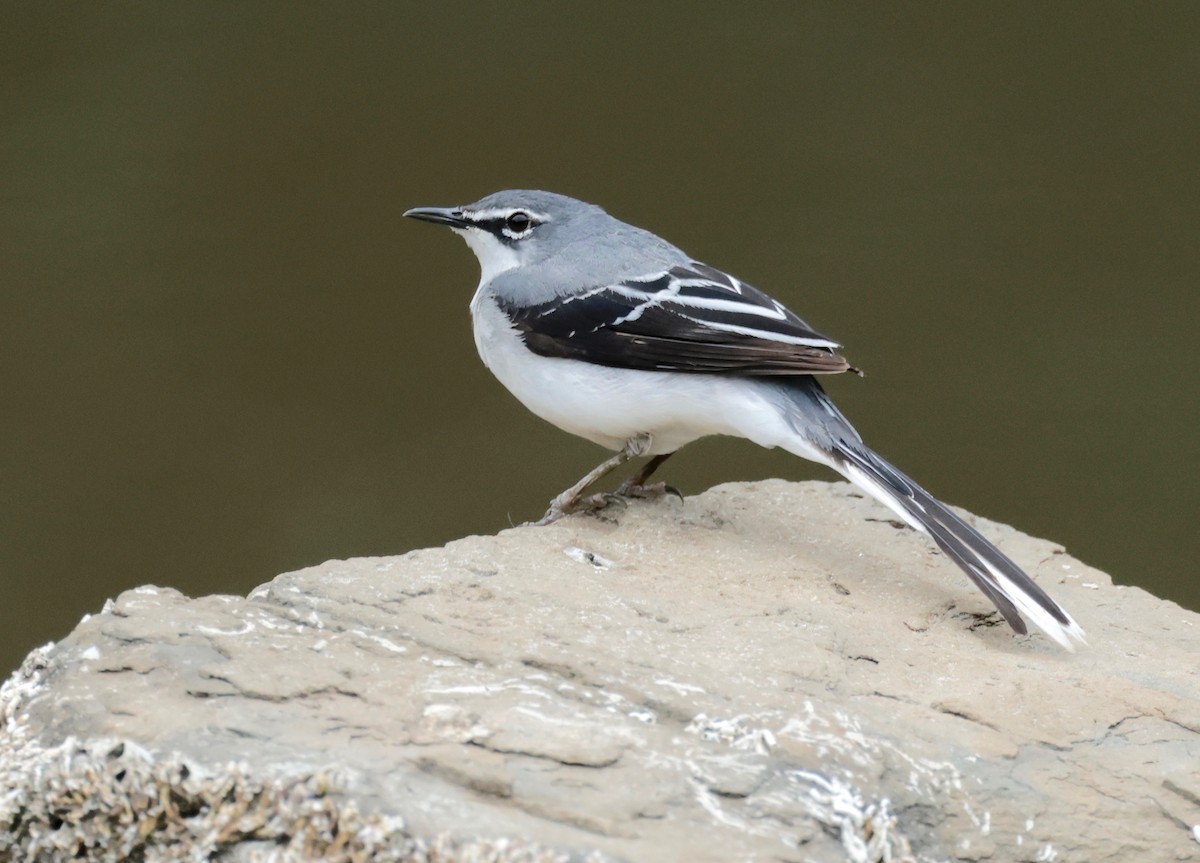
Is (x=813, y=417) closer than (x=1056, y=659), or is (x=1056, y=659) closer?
(x=1056, y=659)

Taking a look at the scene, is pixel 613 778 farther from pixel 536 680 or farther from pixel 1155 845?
pixel 1155 845

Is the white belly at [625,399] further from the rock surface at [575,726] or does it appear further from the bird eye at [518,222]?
the rock surface at [575,726]

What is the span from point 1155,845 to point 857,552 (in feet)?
5.13

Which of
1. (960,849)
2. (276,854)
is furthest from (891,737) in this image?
(276,854)

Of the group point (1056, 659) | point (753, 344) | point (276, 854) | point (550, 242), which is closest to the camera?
point (276, 854)

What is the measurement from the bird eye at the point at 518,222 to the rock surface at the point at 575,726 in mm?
1421

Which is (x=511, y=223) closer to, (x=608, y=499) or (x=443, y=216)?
(x=443, y=216)

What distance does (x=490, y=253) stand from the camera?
16.4 ft

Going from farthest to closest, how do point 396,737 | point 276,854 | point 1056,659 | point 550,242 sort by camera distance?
point 550,242, point 1056,659, point 396,737, point 276,854

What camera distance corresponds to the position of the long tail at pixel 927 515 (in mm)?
3787

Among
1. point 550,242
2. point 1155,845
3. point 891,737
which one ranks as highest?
point 550,242

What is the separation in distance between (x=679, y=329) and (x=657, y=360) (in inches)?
4.7

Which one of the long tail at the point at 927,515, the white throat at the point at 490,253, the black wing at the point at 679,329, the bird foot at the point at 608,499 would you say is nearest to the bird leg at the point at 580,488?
the bird foot at the point at 608,499

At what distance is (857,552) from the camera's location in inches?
173
